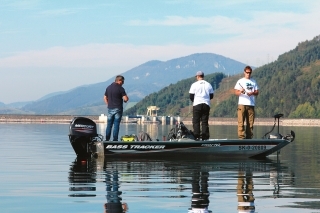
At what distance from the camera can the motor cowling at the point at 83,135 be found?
810 inches

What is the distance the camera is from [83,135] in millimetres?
20594

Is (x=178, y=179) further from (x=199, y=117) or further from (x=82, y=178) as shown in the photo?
(x=199, y=117)

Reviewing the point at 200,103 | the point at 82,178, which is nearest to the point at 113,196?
the point at 82,178

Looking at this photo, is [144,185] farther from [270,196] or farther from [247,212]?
[247,212]

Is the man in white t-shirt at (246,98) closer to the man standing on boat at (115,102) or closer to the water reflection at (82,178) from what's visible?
the man standing on boat at (115,102)

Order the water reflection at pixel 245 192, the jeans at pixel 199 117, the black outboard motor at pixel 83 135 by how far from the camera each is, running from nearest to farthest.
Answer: the water reflection at pixel 245 192, the black outboard motor at pixel 83 135, the jeans at pixel 199 117

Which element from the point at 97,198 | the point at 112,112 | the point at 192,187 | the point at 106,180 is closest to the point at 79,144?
the point at 112,112

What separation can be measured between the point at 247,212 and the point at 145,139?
10.7 m

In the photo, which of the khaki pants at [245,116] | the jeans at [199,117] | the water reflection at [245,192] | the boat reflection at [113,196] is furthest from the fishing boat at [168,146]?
the boat reflection at [113,196]

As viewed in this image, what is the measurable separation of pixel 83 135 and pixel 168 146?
7.13 feet

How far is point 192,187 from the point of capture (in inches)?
536

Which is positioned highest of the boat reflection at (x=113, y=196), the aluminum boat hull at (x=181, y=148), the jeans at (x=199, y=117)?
the jeans at (x=199, y=117)

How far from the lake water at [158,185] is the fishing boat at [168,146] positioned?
379 millimetres

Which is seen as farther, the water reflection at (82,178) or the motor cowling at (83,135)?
the motor cowling at (83,135)
